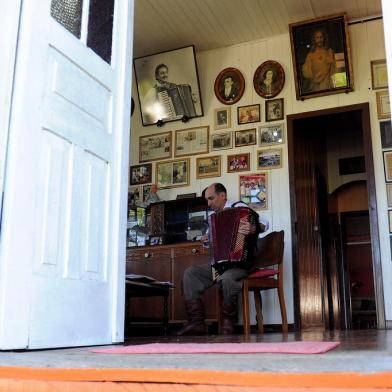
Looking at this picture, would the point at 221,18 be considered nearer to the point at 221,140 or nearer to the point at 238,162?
the point at 221,140

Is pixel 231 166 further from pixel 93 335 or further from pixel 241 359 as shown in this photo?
pixel 241 359

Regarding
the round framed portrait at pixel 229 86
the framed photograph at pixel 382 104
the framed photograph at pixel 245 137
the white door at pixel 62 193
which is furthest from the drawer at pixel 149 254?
the white door at pixel 62 193

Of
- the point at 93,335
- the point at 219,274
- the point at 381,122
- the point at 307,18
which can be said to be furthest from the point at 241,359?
the point at 307,18

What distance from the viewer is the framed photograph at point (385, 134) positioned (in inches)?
224

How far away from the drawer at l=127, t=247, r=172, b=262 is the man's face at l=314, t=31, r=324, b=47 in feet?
9.36

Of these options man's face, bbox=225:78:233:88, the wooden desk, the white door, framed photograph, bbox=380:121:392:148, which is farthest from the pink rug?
man's face, bbox=225:78:233:88

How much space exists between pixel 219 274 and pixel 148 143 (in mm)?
2726

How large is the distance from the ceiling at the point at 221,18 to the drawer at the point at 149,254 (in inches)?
105

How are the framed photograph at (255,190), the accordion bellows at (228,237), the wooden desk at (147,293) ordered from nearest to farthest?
the accordion bellows at (228,237)
the wooden desk at (147,293)
the framed photograph at (255,190)

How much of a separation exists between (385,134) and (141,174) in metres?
3.01

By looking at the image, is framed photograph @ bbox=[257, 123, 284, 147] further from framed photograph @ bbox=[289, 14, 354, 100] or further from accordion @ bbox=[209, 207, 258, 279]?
accordion @ bbox=[209, 207, 258, 279]

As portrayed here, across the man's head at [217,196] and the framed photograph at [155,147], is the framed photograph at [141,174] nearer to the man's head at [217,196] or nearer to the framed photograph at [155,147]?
the framed photograph at [155,147]

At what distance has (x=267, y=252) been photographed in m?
5.16

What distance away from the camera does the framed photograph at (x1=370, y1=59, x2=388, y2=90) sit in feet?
19.1
